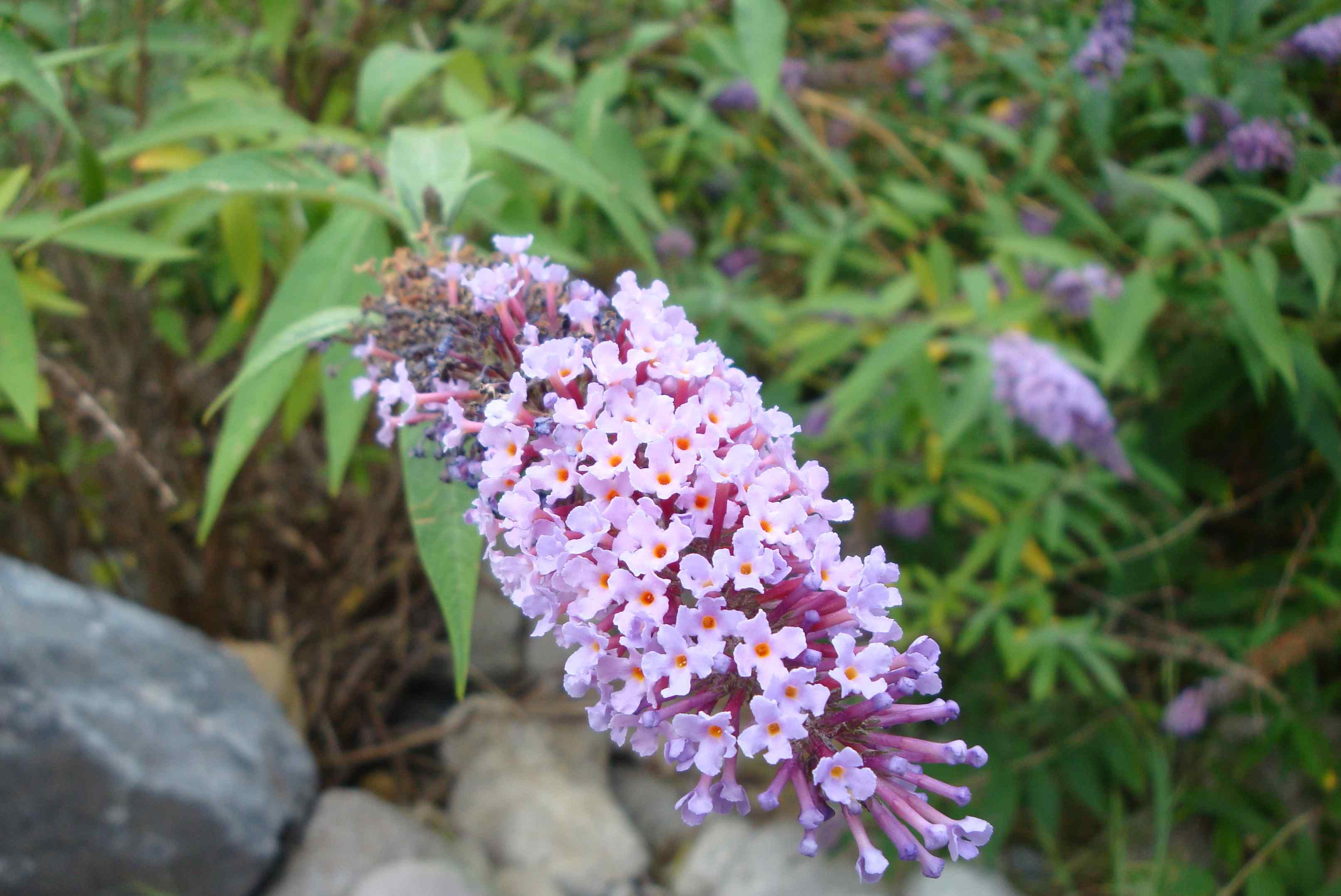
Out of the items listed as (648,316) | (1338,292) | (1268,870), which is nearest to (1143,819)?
(1268,870)

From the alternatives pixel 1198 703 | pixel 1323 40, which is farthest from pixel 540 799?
pixel 1323 40

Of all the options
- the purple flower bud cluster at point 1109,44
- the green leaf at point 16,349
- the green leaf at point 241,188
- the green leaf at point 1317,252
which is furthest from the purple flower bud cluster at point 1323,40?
the green leaf at point 16,349

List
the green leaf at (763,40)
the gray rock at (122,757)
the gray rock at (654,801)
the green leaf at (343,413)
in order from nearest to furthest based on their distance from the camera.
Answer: the green leaf at (343,413)
the green leaf at (763,40)
the gray rock at (122,757)
the gray rock at (654,801)

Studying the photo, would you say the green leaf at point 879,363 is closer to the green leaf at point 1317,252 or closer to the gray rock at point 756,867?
the green leaf at point 1317,252

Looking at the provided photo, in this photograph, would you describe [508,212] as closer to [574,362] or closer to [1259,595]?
[574,362]

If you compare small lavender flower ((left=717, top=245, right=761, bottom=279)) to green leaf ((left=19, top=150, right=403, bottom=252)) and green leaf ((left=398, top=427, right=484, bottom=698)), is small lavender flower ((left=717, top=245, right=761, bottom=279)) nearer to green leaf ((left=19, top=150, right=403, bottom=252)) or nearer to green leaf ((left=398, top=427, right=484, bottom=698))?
green leaf ((left=19, top=150, right=403, bottom=252))

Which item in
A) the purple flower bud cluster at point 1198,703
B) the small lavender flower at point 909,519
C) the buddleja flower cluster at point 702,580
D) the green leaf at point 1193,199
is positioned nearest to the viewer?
the buddleja flower cluster at point 702,580

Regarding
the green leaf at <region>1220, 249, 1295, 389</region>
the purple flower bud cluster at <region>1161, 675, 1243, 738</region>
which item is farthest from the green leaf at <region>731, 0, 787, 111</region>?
the purple flower bud cluster at <region>1161, 675, 1243, 738</region>
